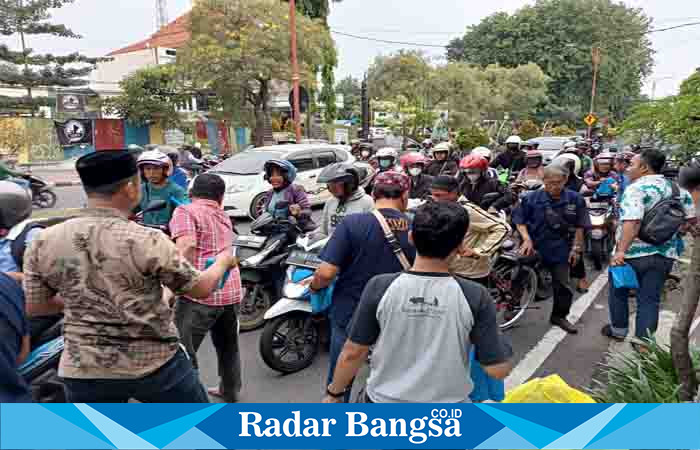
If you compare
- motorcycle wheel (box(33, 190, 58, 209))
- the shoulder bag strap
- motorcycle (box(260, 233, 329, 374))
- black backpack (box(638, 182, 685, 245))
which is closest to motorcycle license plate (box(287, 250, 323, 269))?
motorcycle (box(260, 233, 329, 374))

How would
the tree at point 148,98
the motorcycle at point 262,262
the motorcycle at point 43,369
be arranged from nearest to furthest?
1. the motorcycle at point 43,369
2. the motorcycle at point 262,262
3. the tree at point 148,98

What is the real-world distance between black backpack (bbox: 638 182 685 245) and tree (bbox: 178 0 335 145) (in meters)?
15.8

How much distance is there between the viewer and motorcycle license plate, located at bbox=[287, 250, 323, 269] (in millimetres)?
3871

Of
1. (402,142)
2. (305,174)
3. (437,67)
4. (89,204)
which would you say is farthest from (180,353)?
(437,67)

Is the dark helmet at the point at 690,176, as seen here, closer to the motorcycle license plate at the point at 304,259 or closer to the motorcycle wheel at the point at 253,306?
the motorcycle license plate at the point at 304,259

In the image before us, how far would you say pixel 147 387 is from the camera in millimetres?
1983

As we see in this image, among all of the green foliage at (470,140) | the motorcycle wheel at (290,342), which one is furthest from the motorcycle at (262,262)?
the green foliage at (470,140)

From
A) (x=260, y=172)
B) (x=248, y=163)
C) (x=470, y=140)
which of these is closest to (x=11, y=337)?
(x=260, y=172)

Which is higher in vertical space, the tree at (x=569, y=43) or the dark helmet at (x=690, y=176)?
the tree at (x=569, y=43)

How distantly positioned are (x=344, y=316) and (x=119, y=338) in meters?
1.28

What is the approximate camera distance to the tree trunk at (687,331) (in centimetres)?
239

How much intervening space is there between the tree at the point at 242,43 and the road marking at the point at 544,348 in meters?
14.8

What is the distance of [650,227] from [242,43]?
16.1 metres

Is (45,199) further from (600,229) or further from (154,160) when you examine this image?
(600,229)
